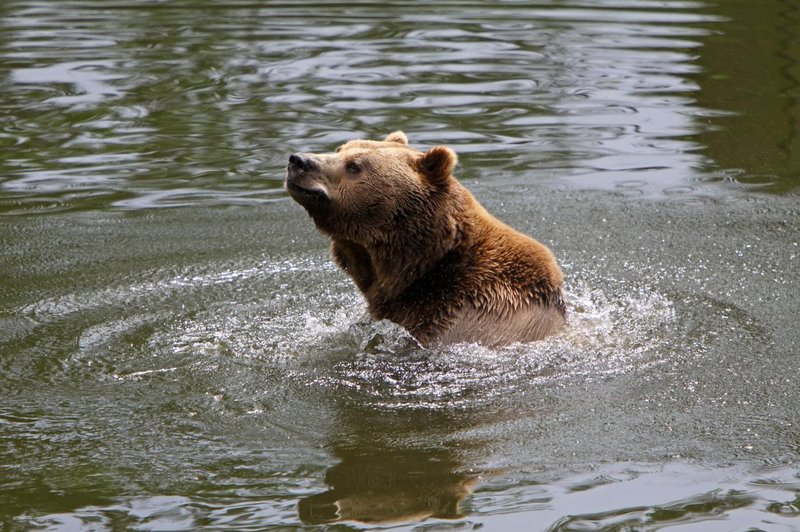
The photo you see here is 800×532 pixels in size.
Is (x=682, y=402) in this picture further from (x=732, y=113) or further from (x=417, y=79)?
(x=417, y=79)

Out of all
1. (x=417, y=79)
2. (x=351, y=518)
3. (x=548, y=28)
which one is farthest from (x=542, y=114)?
(x=351, y=518)

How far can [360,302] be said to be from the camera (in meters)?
7.94

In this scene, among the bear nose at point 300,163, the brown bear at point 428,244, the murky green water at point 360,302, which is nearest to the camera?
the murky green water at point 360,302

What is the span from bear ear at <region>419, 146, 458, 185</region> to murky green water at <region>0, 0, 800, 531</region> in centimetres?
91

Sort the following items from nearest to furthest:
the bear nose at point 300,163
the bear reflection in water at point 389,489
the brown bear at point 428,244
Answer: the bear reflection in water at point 389,489 < the bear nose at point 300,163 < the brown bear at point 428,244

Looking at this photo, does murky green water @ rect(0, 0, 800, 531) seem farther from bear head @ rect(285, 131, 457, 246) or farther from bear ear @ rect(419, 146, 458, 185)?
bear ear @ rect(419, 146, 458, 185)

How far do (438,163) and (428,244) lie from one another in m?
0.46

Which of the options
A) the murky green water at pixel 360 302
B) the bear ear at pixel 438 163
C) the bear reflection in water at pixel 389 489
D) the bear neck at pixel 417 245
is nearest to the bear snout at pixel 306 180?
the bear neck at pixel 417 245

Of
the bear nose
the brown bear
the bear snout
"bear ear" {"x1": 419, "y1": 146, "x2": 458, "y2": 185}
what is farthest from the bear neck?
the bear nose

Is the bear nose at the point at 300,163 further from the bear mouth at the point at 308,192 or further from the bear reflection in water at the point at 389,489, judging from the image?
the bear reflection in water at the point at 389,489

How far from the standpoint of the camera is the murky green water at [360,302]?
5266mm

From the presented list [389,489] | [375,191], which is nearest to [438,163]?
[375,191]

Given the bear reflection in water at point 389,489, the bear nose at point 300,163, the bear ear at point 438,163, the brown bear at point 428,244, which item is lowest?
the bear reflection in water at point 389,489

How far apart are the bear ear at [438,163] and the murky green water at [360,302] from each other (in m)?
0.91
